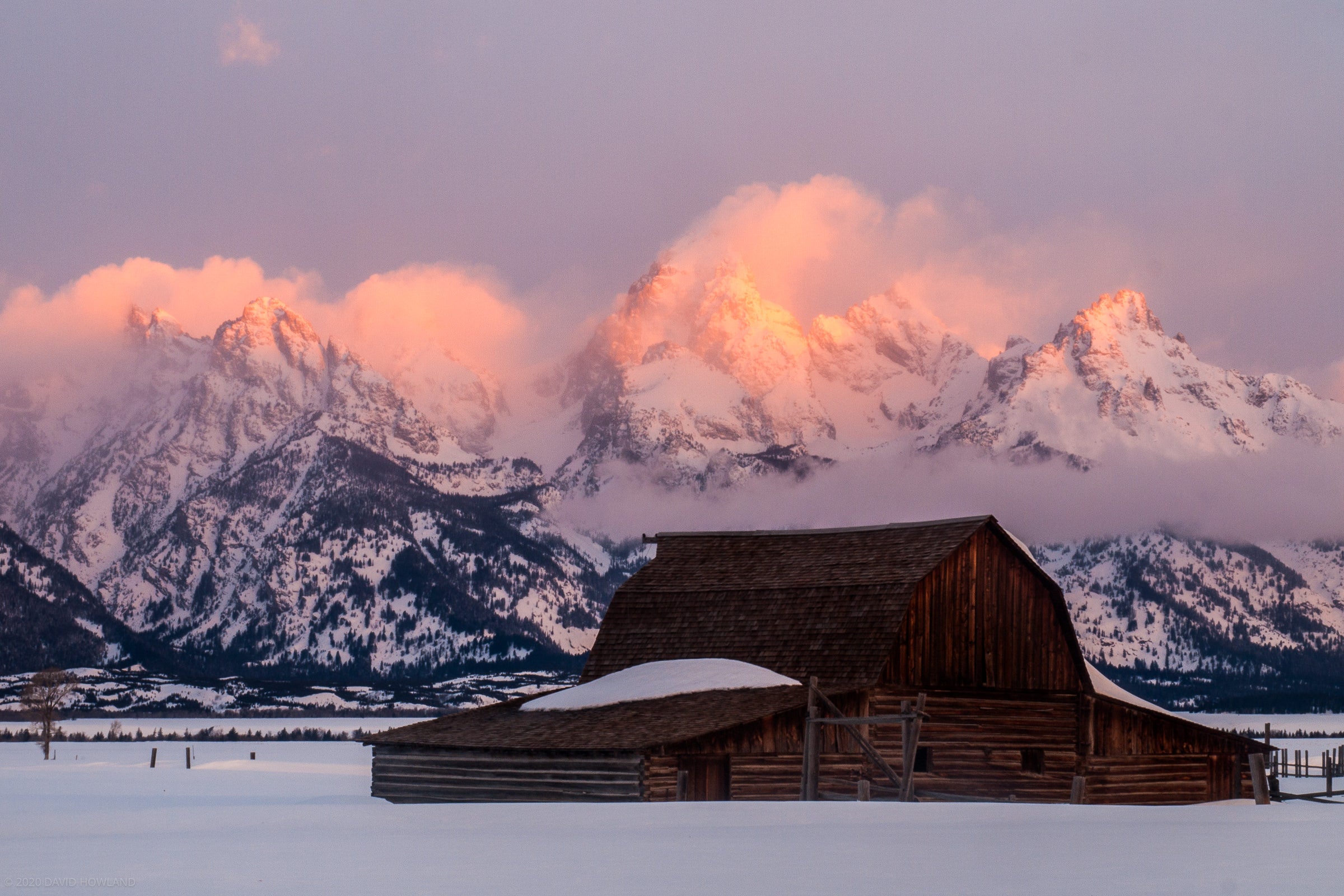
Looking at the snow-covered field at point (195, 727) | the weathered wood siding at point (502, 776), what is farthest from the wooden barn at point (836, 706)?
the snow-covered field at point (195, 727)

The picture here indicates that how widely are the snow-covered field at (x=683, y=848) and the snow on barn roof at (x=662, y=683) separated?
778 centimetres

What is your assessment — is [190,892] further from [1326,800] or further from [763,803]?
[1326,800]

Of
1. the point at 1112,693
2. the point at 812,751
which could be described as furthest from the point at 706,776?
the point at 1112,693

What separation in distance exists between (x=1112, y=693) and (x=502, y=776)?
78.8 ft

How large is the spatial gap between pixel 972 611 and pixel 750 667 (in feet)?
21.5

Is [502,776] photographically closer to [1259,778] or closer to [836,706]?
[836,706]

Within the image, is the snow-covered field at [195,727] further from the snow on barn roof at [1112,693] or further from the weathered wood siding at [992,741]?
the weathered wood siding at [992,741]

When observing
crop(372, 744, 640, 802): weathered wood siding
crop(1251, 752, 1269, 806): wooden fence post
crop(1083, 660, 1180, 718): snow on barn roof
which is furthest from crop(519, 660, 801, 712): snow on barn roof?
crop(1251, 752, 1269, 806): wooden fence post

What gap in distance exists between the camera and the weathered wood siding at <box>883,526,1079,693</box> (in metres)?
50.2

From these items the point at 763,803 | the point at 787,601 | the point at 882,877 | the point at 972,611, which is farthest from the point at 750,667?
the point at 882,877

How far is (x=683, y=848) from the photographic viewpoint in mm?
28938

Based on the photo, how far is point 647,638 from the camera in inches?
2162

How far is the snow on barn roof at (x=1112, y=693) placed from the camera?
180ft

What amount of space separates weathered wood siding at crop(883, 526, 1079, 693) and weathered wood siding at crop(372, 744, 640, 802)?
8.16 meters
